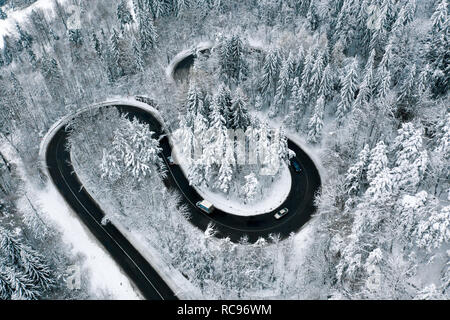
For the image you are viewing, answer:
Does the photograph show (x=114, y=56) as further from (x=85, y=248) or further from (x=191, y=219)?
(x=191, y=219)

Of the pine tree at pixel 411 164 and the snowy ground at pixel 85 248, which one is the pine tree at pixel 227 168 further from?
the pine tree at pixel 411 164

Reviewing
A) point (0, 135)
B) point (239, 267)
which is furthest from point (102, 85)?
point (239, 267)

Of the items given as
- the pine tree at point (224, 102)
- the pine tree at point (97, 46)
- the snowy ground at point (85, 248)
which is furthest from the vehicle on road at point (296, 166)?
the pine tree at point (97, 46)

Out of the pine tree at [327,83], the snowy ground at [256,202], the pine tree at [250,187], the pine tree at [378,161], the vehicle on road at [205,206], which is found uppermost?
the pine tree at [327,83]

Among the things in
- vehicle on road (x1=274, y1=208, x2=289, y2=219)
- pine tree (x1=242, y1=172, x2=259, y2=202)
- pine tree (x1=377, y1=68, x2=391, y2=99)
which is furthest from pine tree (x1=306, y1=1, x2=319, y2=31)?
vehicle on road (x1=274, y1=208, x2=289, y2=219)

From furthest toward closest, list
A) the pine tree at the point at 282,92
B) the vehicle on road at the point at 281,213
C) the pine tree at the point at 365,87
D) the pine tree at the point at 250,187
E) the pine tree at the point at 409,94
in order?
the pine tree at the point at 282,92
the pine tree at the point at 365,87
the pine tree at the point at 409,94
the vehicle on road at the point at 281,213
the pine tree at the point at 250,187

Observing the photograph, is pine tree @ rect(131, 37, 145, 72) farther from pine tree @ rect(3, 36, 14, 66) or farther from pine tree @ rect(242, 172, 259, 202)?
pine tree @ rect(3, 36, 14, 66)

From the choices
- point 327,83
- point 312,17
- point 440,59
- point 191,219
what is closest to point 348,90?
point 327,83
